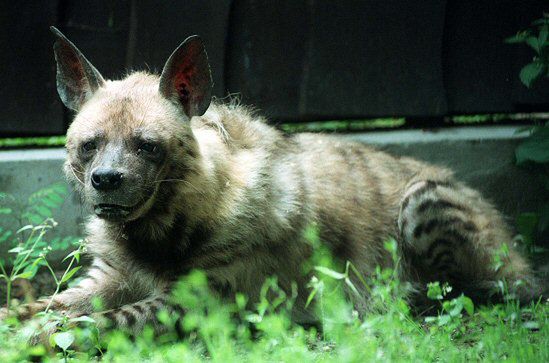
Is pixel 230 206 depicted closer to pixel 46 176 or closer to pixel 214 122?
pixel 214 122

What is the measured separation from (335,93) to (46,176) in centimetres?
187

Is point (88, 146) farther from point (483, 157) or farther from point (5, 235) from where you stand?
point (483, 157)

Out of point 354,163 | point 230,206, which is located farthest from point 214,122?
point 354,163

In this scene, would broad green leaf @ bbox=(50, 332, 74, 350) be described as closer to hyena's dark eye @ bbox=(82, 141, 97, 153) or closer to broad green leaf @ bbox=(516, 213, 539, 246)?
hyena's dark eye @ bbox=(82, 141, 97, 153)

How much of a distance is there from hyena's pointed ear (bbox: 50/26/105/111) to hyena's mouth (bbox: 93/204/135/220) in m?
0.67

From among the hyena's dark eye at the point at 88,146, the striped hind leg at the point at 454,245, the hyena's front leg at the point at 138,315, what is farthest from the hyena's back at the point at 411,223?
the hyena's dark eye at the point at 88,146

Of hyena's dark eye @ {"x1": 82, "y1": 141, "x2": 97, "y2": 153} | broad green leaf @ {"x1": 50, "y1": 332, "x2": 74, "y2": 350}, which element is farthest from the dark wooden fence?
broad green leaf @ {"x1": 50, "y1": 332, "x2": 74, "y2": 350}

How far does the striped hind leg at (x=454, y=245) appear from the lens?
190 inches

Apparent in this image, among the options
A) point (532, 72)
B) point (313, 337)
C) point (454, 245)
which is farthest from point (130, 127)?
point (532, 72)

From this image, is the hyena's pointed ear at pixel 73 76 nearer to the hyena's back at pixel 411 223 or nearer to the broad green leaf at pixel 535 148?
the hyena's back at pixel 411 223

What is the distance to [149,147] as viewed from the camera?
3.97m

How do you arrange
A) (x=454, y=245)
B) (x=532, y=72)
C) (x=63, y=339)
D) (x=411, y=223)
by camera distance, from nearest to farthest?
(x=63, y=339), (x=454, y=245), (x=411, y=223), (x=532, y=72)

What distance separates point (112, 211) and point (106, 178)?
0.65ft

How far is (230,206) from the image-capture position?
4.27 metres
